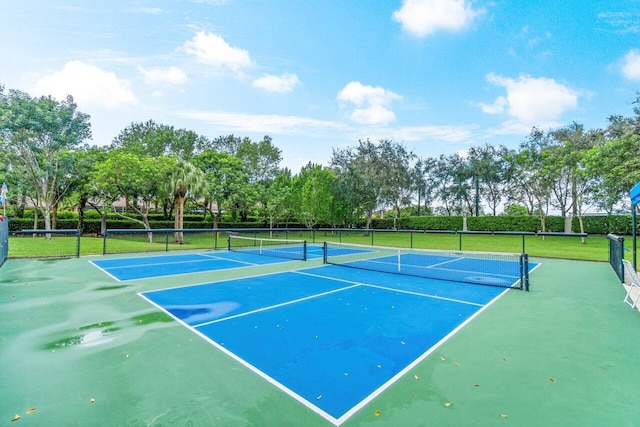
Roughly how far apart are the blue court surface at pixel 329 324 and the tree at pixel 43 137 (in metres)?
22.8

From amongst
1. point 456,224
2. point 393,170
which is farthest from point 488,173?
point 393,170

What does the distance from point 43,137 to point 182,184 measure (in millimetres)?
10965

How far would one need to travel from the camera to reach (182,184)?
23156 millimetres

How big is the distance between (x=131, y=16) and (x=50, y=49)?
471 cm

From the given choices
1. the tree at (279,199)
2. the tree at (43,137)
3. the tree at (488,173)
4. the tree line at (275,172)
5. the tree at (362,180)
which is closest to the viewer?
the tree at (43,137)

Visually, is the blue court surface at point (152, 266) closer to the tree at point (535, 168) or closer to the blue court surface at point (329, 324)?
the blue court surface at point (329, 324)

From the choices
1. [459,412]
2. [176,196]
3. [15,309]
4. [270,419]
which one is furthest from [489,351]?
[176,196]

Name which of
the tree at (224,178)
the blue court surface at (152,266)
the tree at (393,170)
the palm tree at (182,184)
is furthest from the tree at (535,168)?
the palm tree at (182,184)

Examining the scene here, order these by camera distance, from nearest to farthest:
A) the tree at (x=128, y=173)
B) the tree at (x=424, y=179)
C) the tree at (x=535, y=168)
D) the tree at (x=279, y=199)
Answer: the tree at (x=128, y=173) < the tree at (x=535, y=168) < the tree at (x=279, y=199) < the tree at (x=424, y=179)

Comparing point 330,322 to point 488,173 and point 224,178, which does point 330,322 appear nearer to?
point 224,178

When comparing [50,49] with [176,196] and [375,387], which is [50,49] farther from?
[375,387]

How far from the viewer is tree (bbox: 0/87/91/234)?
2117cm

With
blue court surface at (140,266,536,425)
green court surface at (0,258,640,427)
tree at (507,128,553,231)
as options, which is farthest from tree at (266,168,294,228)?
green court surface at (0,258,640,427)

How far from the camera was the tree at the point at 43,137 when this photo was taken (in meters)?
21.2
